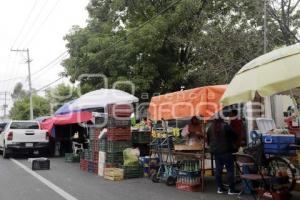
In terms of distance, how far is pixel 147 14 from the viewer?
89.1 ft

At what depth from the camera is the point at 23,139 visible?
70.6 ft

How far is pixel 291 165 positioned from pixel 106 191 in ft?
14.3

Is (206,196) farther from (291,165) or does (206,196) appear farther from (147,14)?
(147,14)

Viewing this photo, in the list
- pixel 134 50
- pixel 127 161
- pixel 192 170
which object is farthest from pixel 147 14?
pixel 192 170

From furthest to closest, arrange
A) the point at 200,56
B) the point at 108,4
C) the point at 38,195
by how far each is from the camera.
Answer: 1. the point at 108,4
2. the point at 200,56
3. the point at 38,195

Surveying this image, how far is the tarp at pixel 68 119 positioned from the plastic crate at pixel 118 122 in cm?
499

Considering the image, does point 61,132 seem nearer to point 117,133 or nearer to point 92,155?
point 92,155

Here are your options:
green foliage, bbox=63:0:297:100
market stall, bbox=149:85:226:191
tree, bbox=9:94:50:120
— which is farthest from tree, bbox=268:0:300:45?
tree, bbox=9:94:50:120

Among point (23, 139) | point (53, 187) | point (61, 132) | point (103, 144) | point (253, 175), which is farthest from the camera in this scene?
point (61, 132)

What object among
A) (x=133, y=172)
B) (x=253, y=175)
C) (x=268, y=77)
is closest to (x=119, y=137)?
(x=133, y=172)

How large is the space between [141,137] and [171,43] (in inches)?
497

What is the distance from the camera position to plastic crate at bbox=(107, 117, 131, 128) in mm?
14023

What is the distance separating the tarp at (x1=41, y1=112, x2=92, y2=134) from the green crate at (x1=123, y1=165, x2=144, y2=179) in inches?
229

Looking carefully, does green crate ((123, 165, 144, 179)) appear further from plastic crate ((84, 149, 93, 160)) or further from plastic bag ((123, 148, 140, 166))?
plastic crate ((84, 149, 93, 160))
